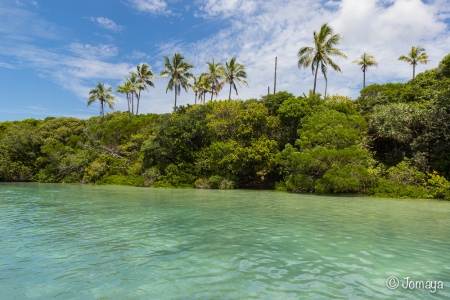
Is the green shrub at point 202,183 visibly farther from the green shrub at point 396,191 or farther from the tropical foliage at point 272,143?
the green shrub at point 396,191

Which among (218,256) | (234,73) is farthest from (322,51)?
(218,256)

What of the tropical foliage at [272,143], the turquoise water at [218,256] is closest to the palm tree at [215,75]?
the tropical foliage at [272,143]

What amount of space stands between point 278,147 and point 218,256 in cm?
2243

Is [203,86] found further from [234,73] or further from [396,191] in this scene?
[396,191]

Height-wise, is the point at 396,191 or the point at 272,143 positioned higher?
the point at 272,143

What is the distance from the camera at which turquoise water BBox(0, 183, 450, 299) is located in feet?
15.3

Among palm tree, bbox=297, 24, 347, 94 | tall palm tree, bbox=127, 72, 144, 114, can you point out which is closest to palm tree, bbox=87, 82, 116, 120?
tall palm tree, bbox=127, 72, 144, 114

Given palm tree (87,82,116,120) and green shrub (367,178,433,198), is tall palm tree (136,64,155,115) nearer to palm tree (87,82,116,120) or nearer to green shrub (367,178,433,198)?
palm tree (87,82,116,120)

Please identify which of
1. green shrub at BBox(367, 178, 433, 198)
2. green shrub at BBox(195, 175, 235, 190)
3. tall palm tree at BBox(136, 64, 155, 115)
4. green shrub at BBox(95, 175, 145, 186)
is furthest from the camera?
tall palm tree at BBox(136, 64, 155, 115)

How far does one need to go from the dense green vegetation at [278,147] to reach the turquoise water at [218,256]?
10.9 meters

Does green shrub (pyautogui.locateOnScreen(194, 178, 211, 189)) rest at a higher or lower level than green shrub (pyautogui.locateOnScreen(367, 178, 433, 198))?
lower

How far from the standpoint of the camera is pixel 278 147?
2811 cm

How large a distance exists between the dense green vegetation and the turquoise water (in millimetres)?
10907

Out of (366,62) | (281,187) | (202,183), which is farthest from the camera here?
(366,62)
